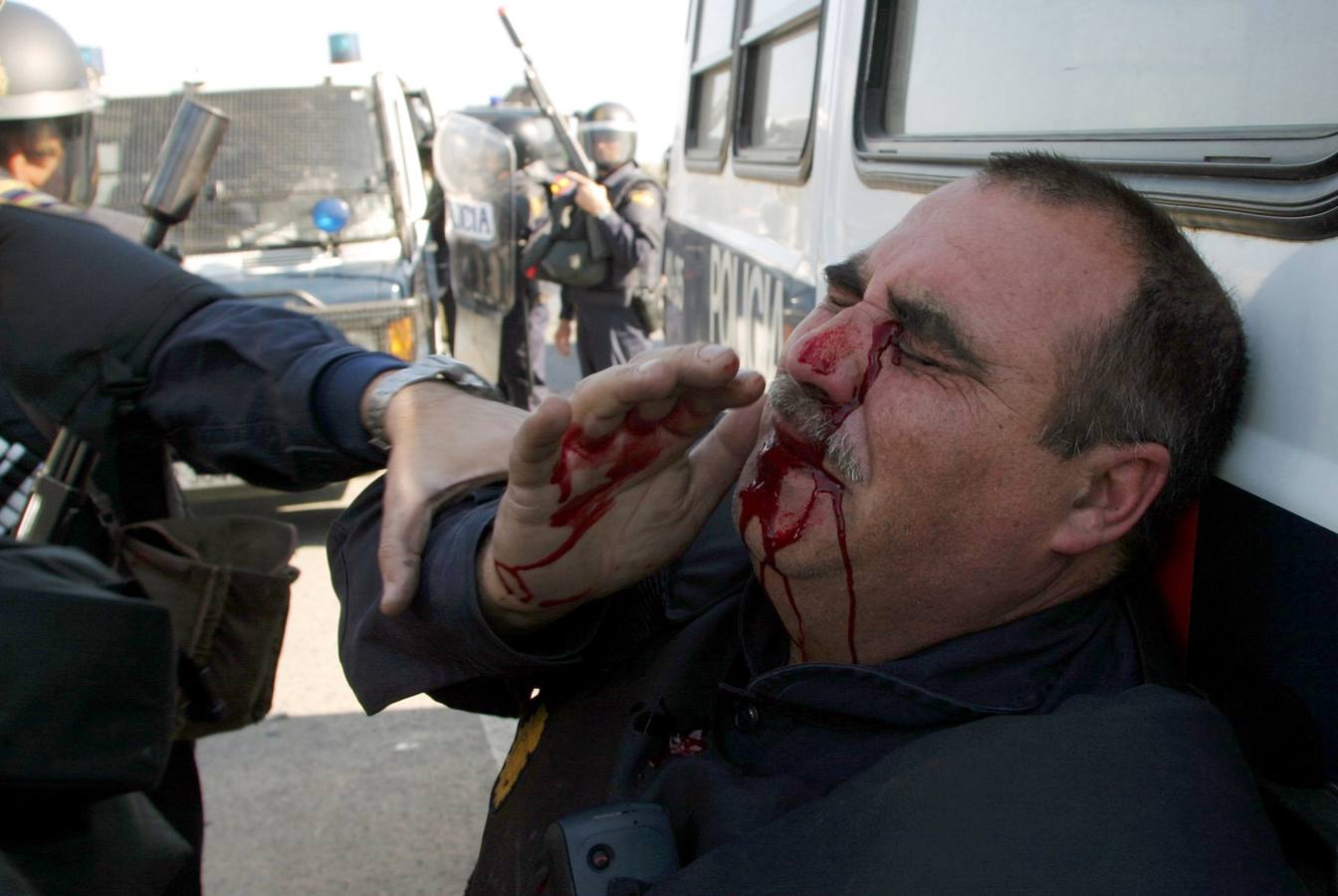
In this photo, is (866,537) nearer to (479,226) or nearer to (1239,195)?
(1239,195)

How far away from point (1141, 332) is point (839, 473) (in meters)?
0.34

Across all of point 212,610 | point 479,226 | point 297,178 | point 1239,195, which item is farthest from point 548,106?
point 1239,195

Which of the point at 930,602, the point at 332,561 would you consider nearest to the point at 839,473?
the point at 930,602

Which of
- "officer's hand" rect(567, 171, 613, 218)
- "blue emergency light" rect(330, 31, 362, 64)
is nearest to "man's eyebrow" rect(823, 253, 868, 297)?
"officer's hand" rect(567, 171, 613, 218)

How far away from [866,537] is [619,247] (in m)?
5.65

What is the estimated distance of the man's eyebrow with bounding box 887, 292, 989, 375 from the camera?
1.28m

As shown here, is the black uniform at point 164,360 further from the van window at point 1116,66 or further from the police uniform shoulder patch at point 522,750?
the van window at point 1116,66

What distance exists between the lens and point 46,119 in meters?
2.35

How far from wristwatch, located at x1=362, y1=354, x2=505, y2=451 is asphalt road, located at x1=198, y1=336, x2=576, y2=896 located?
193 centimetres

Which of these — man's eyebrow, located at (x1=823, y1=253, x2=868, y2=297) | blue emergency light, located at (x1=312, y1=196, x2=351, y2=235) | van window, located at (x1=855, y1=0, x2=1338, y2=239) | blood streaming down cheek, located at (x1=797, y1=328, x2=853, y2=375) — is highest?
van window, located at (x1=855, y1=0, x2=1338, y2=239)

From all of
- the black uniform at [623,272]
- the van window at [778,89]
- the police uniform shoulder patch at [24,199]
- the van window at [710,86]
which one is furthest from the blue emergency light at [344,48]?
the police uniform shoulder patch at [24,199]

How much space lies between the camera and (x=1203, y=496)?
48.1 inches

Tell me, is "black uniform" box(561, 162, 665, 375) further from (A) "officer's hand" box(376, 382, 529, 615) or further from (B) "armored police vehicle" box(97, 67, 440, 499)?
(A) "officer's hand" box(376, 382, 529, 615)

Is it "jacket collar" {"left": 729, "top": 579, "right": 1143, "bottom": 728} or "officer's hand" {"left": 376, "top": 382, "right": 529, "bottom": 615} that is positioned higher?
"officer's hand" {"left": 376, "top": 382, "right": 529, "bottom": 615}
